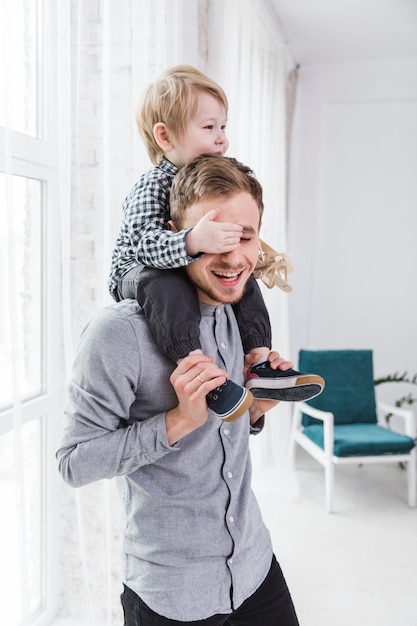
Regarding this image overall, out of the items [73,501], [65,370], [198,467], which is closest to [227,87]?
[65,370]

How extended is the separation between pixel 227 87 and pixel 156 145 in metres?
1.73

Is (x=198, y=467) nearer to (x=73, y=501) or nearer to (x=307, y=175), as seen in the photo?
(x=73, y=501)

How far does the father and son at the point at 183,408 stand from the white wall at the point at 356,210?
394cm

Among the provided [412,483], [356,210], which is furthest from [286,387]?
[356,210]

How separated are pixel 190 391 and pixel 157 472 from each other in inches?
8.0

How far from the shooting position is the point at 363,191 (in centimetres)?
507

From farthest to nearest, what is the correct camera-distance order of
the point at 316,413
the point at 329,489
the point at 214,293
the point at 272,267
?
the point at 316,413, the point at 329,489, the point at 272,267, the point at 214,293

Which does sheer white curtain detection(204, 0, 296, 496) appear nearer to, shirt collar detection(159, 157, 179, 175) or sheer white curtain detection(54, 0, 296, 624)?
sheer white curtain detection(54, 0, 296, 624)

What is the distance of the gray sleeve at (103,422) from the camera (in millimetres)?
1056

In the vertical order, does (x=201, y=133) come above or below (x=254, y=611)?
above

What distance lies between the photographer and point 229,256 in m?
1.11

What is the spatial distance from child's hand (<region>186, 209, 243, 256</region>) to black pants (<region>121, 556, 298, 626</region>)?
642 millimetres

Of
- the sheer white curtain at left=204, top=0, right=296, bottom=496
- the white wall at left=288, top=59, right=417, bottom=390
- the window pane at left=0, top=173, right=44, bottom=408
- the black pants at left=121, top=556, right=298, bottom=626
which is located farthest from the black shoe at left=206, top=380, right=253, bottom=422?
the white wall at left=288, top=59, right=417, bottom=390

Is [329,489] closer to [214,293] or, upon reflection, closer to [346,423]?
[346,423]
